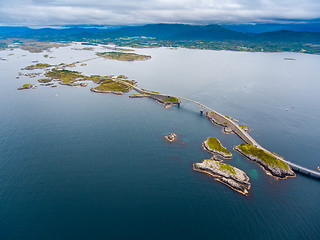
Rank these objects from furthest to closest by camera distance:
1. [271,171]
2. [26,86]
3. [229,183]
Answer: [26,86] < [271,171] < [229,183]

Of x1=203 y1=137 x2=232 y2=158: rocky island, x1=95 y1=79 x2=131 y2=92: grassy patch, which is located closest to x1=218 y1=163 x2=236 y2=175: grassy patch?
x1=203 y1=137 x2=232 y2=158: rocky island

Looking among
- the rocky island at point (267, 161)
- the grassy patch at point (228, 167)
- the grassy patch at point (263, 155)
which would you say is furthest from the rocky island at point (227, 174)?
the grassy patch at point (263, 155)

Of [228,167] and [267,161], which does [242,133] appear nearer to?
[267,161]

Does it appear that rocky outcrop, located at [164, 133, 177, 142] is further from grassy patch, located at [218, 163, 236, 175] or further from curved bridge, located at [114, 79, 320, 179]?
curved bridge, located at [114, 79, 320, 179]

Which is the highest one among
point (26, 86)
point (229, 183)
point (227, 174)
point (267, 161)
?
point (267, 161)

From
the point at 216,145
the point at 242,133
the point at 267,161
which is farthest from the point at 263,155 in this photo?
the point at 242,133

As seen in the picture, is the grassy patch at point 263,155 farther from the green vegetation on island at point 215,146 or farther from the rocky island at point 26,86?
the rocky island at point 26,86
